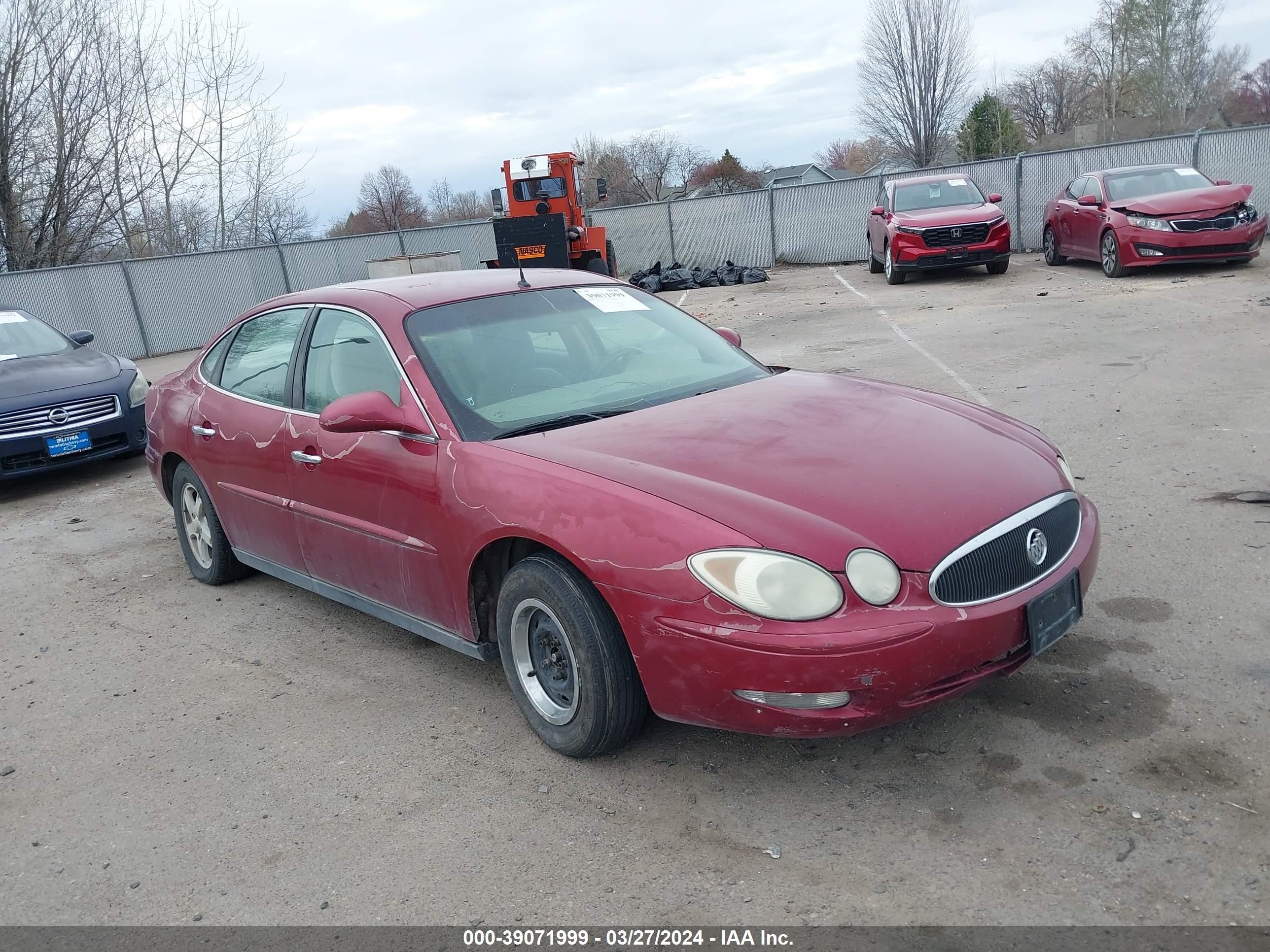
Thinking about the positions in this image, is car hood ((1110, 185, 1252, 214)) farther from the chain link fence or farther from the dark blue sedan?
the dark blue sedan

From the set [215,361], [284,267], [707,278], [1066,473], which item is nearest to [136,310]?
[284,267]

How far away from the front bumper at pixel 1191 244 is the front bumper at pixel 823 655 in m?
12.9

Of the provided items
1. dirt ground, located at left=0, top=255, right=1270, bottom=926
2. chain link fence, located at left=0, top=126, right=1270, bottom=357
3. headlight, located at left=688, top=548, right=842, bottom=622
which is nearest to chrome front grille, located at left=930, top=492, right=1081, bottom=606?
headlight, located at left=688, top=548, right=842, bottom=622

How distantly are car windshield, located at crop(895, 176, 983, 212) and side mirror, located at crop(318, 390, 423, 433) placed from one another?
1503 centimetres

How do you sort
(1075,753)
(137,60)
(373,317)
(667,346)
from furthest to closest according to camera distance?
(137,60)
(667,346)
(373,317)
(1075,753)

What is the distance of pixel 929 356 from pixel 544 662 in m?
7.81

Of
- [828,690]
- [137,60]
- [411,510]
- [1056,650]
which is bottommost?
[1056,650]

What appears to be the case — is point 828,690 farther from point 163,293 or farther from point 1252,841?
point 163,293

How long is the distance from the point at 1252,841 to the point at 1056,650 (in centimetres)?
123

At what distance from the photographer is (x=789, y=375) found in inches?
175

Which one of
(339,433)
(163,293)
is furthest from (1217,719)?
(163,293)

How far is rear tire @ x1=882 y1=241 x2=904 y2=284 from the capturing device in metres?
17.1

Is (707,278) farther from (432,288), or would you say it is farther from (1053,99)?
(1053,99)

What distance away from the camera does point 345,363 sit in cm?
428
